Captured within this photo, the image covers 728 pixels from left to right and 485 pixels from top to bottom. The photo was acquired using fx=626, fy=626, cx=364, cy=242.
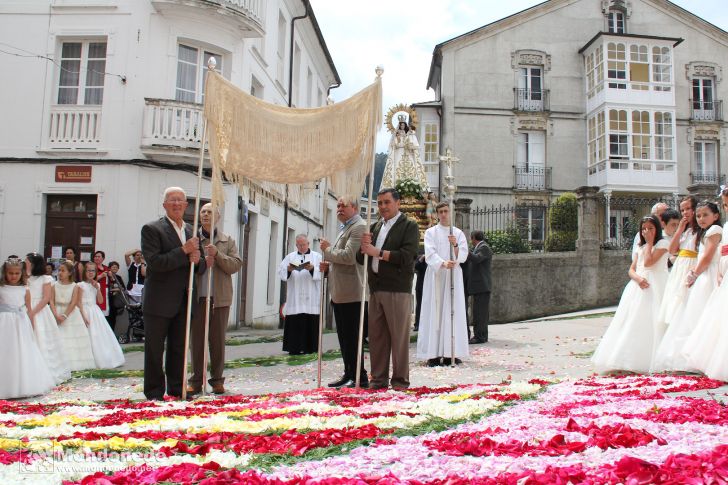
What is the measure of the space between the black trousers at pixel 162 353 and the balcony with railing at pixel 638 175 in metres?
28.2

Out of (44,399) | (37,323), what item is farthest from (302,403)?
(37,323)

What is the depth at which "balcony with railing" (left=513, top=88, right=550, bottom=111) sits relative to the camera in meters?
33.0

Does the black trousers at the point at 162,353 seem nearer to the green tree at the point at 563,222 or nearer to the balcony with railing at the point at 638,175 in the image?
the green tree at the point at 563,222

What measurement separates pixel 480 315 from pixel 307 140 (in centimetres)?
583

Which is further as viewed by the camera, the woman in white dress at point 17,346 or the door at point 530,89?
the door at point 530,89

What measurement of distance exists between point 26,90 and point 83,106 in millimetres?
1506

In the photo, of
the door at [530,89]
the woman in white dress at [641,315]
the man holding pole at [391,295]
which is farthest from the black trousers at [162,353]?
the door at [530,89]

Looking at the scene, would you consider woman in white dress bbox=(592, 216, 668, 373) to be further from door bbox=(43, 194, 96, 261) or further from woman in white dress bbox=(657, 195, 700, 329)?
door bbox=(43, 194, 96, 261)

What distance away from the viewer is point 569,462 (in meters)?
2.93

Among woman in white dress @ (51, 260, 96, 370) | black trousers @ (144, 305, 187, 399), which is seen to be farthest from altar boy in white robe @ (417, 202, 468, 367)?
woman in white dress @ (51, 260, 96, 370)

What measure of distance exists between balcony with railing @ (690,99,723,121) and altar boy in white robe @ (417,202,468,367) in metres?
29.1

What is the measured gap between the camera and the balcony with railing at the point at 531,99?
33000 millimetres

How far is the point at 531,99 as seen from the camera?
3322 centimetres

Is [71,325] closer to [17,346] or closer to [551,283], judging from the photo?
[17,346]
